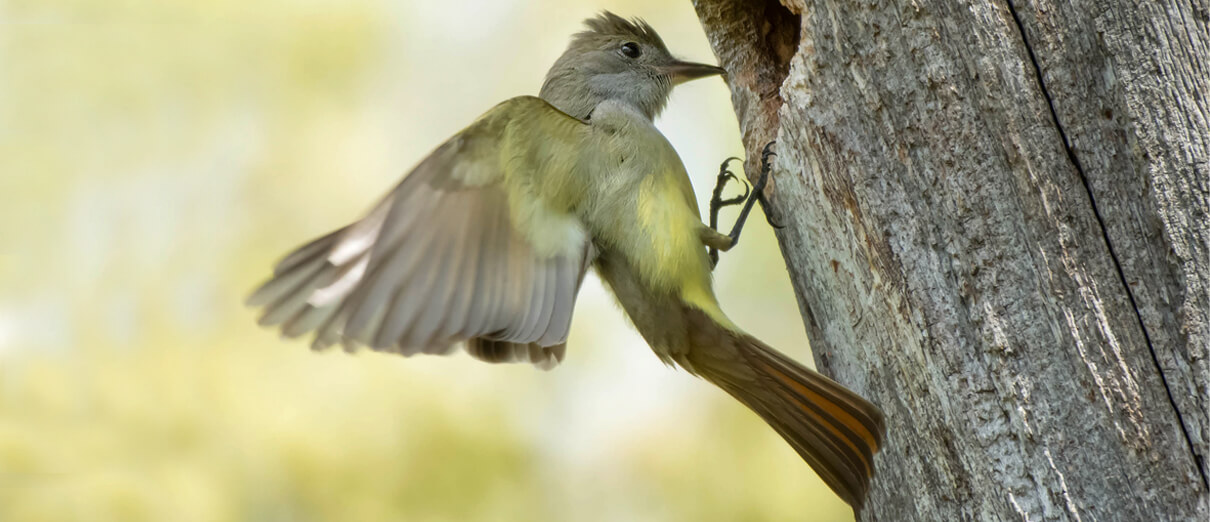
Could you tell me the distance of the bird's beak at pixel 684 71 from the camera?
13.7 feet

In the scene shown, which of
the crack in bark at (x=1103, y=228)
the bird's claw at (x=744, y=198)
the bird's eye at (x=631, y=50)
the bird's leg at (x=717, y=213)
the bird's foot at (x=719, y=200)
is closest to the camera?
the crack in bark at (x=1103, y=228)

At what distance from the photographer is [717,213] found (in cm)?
369

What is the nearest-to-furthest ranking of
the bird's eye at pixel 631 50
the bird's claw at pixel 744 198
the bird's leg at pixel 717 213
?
the bird's claw at pixel 744 198, the bird's leg at pixel 717 213, the bird's eye at pixel 631 50

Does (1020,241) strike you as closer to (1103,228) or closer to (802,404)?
(1103,228)

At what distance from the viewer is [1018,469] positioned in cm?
231

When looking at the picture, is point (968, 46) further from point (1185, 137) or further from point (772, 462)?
point (772, 462)

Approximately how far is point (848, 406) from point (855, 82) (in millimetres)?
714

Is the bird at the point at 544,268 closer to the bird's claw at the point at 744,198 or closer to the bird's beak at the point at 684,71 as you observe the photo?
the bird's claw at the point at 744,198

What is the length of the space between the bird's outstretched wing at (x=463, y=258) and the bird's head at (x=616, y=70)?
71 centimetres

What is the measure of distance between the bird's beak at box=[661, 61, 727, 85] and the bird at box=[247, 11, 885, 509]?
61 cm

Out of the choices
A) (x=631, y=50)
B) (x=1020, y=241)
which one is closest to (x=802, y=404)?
(x=1020, y=241)

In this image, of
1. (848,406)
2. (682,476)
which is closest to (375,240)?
(848,406)

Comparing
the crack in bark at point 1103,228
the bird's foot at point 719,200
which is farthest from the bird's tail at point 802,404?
the crack in bark at point 1103,228

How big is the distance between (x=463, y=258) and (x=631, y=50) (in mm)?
1650
